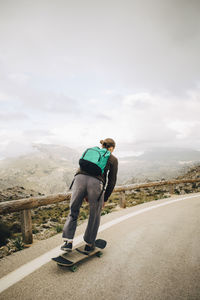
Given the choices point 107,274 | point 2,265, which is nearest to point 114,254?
point 107,274

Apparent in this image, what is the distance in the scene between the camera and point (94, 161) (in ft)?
9.77

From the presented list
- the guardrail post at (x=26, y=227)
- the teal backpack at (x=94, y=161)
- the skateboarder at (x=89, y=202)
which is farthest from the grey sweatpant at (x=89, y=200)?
the guardrail post at (x=26, y=227)

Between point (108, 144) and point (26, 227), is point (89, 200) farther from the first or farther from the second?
point (26, 227)

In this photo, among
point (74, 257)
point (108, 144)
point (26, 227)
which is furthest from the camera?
point (26, 227)

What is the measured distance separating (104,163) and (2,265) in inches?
89.8

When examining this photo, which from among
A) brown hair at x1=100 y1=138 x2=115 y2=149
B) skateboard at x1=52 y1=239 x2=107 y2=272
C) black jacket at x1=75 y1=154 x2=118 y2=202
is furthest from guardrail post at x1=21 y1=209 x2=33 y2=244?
brown hair at x1=100 y1=138 x2=115 y2=149

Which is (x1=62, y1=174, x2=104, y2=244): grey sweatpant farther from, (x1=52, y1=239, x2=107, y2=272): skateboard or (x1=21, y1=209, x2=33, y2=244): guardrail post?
(x1=21, y1=209, x2=33, y2=244): guardrail post

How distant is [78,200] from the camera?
9.91 feet

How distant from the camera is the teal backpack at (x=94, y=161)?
298cm

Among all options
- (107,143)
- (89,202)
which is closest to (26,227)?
(89,202)

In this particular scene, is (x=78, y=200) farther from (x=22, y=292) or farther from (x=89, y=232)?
(x=22, y=292)

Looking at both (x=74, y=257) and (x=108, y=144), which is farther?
(x=108, y=144)

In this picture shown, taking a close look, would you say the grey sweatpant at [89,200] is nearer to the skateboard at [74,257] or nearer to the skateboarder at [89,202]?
the skateboarder at [89,202]

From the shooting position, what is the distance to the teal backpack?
2979 millimetres
